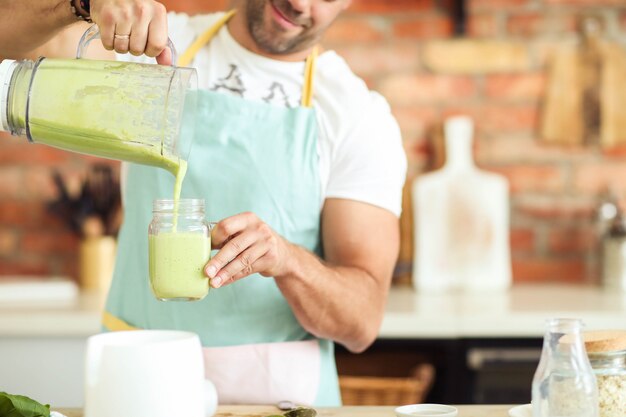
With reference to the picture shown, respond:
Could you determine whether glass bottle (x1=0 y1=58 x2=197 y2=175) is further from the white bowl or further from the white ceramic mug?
the white bowl

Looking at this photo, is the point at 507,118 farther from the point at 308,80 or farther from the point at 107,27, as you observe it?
the point at 107,27

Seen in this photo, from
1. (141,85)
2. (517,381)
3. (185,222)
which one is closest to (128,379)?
(185,222)

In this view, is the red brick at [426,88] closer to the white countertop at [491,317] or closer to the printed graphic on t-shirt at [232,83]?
the white countertop at [491,317]

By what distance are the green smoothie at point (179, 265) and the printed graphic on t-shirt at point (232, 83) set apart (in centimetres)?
59

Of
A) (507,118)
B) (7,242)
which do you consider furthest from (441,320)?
(7,242)

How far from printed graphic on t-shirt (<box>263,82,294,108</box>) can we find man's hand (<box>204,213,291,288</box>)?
47 cm

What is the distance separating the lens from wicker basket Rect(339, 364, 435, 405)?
2277 mm

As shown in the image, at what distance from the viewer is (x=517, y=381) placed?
228cm

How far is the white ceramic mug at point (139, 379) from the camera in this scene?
1043mm

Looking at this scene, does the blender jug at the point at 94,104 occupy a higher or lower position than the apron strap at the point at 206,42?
lower

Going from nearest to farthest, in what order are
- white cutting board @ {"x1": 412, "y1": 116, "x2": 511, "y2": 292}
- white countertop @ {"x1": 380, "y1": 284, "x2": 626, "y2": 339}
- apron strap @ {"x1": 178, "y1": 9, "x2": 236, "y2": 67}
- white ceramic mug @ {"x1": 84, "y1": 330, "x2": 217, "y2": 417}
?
white ceramic mug @ {"x1": 84, "y1": 330, "x2": 217, "y2": 417}, apron strap @ {"x1": 178, "y1": 9, "x2": 236, "y2": 67}, white countertop @ {"x1": 380, "y1": 284, "x2": 626, "y2": 339}, white cutting board @ {"x1": 412, "y1": 116, "x2": 511, "y2": 292}

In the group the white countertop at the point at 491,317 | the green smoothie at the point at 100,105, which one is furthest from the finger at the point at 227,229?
A: the white countertop at the point at 491,317

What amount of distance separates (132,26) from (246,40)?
21.2 inches

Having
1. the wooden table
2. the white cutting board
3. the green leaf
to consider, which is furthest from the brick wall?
the green leaf
